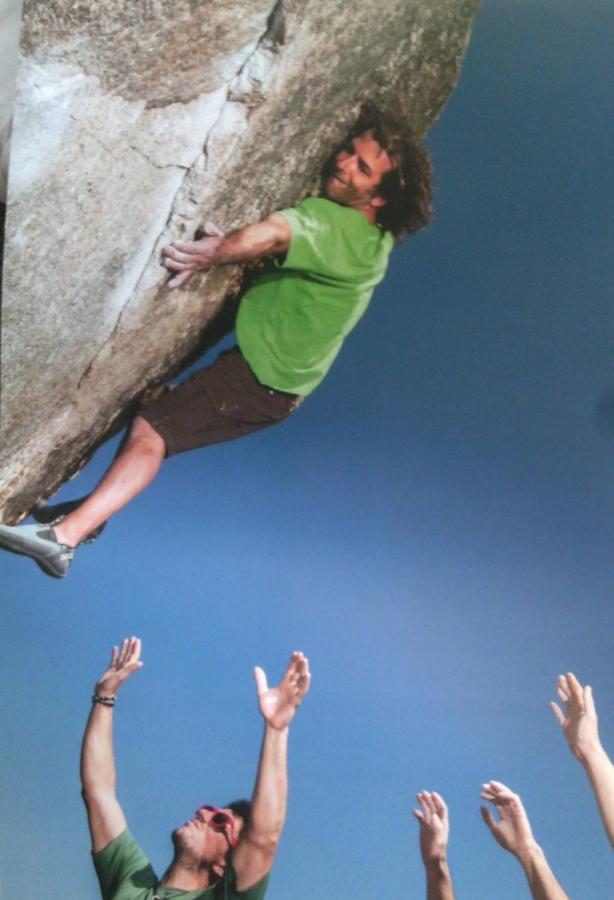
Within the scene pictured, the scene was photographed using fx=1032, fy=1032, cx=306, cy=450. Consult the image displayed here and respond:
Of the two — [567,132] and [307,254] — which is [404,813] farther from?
[567,132]

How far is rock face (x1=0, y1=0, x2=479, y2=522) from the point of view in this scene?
1807 millimetres

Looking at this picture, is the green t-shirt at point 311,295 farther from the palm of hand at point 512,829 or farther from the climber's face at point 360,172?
the palm of hand at point 512,829

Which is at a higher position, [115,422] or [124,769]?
[115,422]

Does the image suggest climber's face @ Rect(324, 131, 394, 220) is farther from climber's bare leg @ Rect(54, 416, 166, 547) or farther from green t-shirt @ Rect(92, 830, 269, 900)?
green t-shirt @ Rect(92, 830, 269, 900)

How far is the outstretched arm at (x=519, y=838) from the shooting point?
70.4 inches

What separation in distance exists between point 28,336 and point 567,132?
1064 mm

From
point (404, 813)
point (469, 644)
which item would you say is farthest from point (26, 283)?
point (404, 813)

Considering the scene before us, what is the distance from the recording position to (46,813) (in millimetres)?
2031

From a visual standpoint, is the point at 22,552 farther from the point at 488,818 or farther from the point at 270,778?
the point at 488,818

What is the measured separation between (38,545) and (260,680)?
0.50 metres

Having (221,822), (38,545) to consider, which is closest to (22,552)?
(38,545)

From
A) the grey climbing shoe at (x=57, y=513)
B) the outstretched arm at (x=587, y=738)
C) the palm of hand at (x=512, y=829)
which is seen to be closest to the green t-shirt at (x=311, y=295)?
the grey climbing shoe at (x=57, y=513)

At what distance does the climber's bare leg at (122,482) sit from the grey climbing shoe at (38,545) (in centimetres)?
2

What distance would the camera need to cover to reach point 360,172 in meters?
1.89
